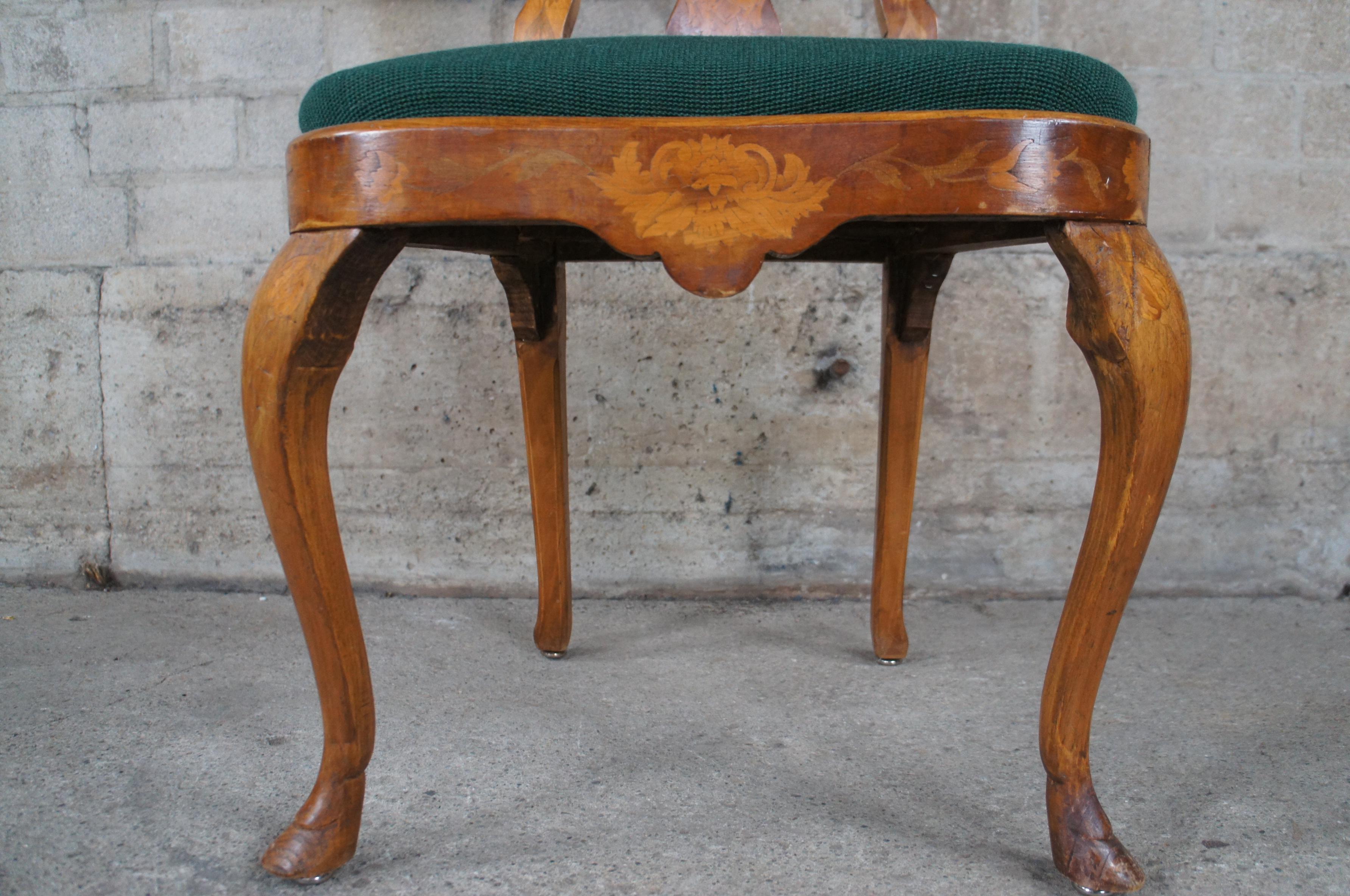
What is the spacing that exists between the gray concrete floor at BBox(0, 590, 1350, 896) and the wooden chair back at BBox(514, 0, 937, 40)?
2.54 feet

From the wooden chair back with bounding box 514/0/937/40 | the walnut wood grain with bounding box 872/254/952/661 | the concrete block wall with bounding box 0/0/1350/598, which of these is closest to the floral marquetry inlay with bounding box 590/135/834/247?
the wooden chair back with bounding box 514/0/937/40

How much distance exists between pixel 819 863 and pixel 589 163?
0.59 m

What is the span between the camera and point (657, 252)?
688 millimetres

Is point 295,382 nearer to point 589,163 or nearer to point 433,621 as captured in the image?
point 589,163

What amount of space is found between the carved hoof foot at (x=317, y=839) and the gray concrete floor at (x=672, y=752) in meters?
0.02

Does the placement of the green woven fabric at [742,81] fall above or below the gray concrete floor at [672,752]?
above

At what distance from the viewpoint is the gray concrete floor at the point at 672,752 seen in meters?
0.79

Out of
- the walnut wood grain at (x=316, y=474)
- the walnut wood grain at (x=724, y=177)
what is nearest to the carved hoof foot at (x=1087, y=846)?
the walnut wood grain at (x=724, y=177)

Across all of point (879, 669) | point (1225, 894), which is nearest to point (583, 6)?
point (879, 669)

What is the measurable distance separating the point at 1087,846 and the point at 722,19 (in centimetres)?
97

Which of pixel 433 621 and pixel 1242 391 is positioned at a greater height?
pixel 1242 391

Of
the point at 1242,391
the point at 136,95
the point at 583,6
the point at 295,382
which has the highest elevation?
the point at 583,6

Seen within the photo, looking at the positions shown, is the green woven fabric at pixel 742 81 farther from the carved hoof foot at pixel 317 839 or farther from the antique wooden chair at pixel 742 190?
the carved hoof foot at pixel 317 839

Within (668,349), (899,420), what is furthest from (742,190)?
(668,349)
